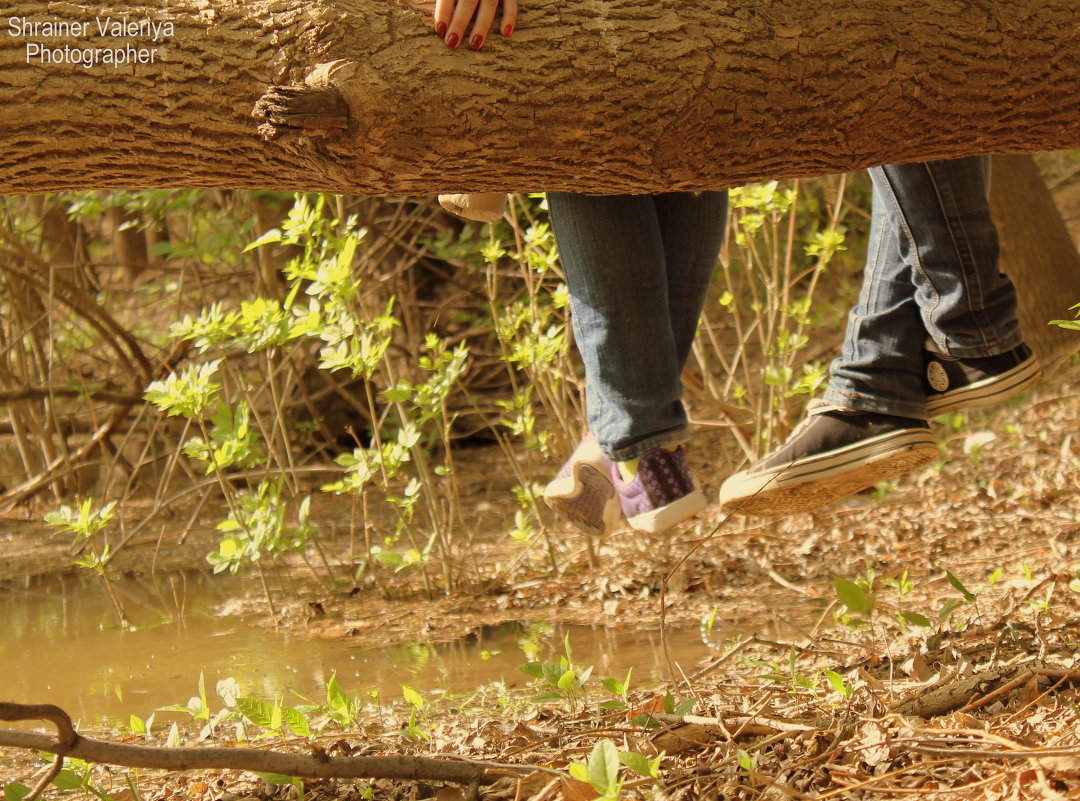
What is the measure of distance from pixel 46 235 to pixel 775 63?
4.65 meters

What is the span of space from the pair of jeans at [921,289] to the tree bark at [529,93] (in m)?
0.37

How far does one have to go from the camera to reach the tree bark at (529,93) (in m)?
1.54

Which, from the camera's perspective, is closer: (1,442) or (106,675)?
(106,675)

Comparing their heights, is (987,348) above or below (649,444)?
above

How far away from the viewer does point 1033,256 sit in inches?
186

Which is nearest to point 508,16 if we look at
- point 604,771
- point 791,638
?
point 604,771

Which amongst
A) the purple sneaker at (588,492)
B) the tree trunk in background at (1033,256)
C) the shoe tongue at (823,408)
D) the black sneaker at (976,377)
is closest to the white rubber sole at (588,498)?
the purple sneaker at (588,492)

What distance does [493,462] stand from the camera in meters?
5.37

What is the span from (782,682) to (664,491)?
24.5 inches

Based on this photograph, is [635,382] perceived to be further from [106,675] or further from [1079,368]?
[1079,368]

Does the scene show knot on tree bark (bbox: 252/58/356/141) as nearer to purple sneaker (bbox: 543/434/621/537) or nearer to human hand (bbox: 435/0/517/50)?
human hand (bbox: 435/0/517/50)

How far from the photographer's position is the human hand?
1.57m

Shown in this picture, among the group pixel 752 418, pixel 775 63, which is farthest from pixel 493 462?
pixel 775 63

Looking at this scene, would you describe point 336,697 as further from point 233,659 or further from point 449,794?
point 233,659
